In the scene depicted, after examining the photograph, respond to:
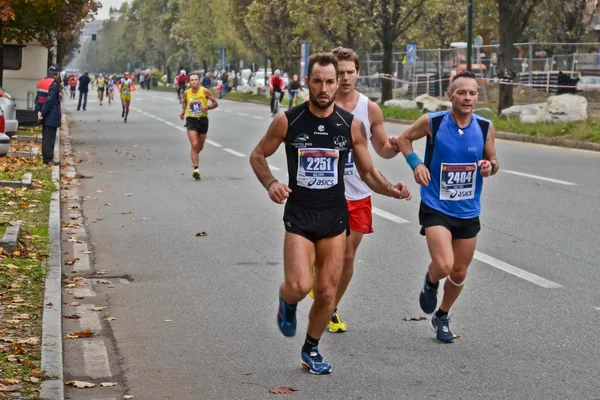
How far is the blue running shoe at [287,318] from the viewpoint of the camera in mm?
6507

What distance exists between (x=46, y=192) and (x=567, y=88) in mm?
25024

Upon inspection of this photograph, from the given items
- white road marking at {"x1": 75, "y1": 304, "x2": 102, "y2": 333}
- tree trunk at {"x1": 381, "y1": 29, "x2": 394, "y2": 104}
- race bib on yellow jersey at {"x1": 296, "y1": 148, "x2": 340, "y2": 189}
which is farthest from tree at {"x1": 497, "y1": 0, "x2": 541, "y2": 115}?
race bib on yellow jersey at {"x1": 296, "y1": 148, "x2": 340, "y2": 189}

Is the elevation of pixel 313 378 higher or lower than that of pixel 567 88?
lower

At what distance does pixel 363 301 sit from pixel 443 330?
4.76 ft

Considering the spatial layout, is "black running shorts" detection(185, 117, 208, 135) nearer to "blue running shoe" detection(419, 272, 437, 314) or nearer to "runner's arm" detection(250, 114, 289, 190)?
"blue running shoe" detection(419, 272, 437, 314)

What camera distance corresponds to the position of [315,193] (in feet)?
21.1

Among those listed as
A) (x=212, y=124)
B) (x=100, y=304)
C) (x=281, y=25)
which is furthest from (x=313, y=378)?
(x=281, y=25)

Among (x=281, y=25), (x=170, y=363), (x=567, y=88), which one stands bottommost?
(x=170, y=363)

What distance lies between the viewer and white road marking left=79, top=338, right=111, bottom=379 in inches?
264

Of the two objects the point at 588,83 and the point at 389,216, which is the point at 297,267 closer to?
the point at 389,216

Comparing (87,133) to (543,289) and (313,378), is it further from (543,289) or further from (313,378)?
(313,378)

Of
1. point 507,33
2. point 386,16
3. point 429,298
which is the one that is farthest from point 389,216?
point 386,16

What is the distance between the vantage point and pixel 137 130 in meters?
34.9

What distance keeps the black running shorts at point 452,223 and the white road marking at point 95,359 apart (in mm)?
2067
